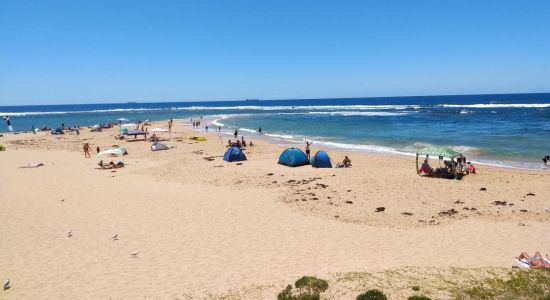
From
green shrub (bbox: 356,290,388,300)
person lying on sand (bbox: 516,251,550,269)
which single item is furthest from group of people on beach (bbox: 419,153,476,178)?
green shrub (bbox: 356,290,388,300)

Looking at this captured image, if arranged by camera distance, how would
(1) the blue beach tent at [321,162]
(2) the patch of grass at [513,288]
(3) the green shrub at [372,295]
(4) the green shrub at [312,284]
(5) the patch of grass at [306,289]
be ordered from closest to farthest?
1. (2) the patch of grass at [513,288]
2. (3) the green shrub at [372,295]
3. (5) the patch of grass at [306,289]
4. (4) the green shrub at [312,284]
5. (1) the blue beach tent at [321,162]

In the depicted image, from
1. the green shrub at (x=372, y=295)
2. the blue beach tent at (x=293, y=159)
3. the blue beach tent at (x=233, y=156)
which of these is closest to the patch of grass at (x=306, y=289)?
the green shrub at (x=372, y=295)

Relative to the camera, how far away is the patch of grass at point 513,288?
269 inches

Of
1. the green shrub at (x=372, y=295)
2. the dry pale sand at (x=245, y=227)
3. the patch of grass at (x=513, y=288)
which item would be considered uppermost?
the patch of grass at (x=513, y=288)

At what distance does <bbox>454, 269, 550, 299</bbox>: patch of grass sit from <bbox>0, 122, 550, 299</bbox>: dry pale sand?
5.16 feet

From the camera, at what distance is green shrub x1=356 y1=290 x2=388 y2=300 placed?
699 centimetres

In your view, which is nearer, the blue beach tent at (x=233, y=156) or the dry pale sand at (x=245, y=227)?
the dry pale sand at (x=245, y=227)

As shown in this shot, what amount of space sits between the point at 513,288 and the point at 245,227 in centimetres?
748

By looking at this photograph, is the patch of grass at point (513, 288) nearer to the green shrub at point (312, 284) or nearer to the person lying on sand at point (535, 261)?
the person lying on sand at point (535, 261)

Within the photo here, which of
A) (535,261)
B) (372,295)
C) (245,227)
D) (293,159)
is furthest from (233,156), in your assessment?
(372,295)

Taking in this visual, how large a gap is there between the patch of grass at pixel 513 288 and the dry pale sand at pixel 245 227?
1.57 m

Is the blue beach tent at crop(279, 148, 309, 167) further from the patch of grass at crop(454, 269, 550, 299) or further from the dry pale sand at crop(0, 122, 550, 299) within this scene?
the patch of grass at crop(454, 269, 550, 299)

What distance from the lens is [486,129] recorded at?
140 feet

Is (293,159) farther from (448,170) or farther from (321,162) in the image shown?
(448,170)
